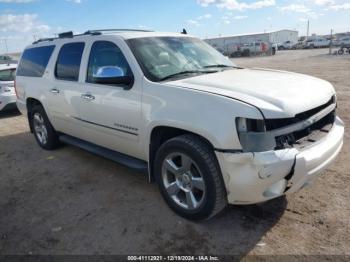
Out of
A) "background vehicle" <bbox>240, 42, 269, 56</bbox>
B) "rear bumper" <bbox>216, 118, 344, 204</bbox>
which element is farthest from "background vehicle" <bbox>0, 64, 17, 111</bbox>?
"background vehicle" <bbox>240, 42, 269, 56</bbox>

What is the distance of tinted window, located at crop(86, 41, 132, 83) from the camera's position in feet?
12.7

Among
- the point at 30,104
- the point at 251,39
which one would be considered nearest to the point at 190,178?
the point at 30,104

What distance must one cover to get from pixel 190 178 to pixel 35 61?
161 inches

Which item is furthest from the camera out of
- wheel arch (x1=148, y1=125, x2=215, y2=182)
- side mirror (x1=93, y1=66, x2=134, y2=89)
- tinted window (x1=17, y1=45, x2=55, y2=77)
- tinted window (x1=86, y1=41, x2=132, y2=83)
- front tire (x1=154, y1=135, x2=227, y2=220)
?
tinted window (x1=17, y1=45, x2=55, y2=77)

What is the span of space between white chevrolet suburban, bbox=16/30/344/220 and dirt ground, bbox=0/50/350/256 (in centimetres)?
32

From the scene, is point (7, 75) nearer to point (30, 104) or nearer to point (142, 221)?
point (30, 104)

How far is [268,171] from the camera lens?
107 inches

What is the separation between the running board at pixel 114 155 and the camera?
3.89m

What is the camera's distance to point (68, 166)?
17.3 feet

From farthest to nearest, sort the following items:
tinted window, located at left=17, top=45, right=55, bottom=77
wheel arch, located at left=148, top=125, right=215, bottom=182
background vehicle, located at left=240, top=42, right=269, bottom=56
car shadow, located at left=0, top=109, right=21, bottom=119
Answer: background vehicle, located at left=240, top=42, right=269, bottom=56 → car shadow, located at left=0, top=109, right=21, bottom=119 → tinted window, located at left=17, top=45, right=55, bottom=77 → wheel arch, located at left=148, top=125, right=215, bottom=182

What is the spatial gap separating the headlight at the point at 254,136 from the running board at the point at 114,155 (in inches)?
56.5

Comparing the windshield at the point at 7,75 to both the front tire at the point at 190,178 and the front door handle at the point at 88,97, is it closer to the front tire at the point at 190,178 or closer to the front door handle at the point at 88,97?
the front door handle at the point at 88,97

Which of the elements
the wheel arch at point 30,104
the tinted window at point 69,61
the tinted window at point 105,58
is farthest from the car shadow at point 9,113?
the tinted window at point 105,58

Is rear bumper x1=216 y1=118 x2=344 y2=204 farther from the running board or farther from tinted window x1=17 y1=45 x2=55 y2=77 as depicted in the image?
tinted window x1=17 y1=45 x2=55 y2=77
